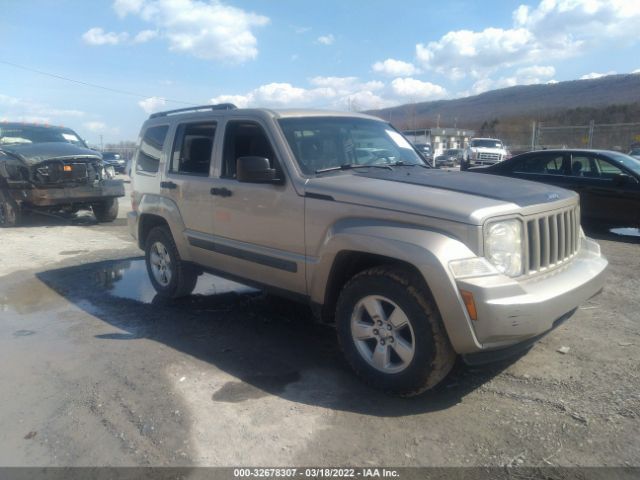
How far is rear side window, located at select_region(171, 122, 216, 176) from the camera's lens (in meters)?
4.95

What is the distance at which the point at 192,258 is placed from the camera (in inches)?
209

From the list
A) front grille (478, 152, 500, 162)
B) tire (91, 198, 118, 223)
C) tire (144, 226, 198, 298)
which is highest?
front grille (478, 152, 500, 162)

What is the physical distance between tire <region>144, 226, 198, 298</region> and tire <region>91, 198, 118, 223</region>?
18.7 ft

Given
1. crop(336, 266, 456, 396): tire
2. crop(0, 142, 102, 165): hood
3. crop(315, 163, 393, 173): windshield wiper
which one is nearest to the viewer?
crop(336, 266, 456, 396): tire

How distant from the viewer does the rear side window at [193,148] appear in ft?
16.2

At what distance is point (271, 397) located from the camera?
11.5 feet

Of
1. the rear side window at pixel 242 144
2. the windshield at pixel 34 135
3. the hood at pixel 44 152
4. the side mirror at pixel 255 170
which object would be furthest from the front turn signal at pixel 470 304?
the windshield at pixel 34 135

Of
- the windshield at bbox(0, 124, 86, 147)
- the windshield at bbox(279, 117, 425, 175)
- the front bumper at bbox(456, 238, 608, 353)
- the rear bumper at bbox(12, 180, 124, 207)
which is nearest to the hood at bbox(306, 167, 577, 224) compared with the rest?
the windshield at bbox(279, 117, 425, 175)

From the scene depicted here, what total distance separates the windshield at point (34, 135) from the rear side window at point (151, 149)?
6.70m

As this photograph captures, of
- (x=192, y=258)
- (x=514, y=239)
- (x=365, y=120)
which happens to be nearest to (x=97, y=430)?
(x=192, y=258)

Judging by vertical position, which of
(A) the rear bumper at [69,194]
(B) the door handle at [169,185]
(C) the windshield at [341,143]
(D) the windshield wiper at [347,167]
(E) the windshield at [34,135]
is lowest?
(A) the rear bumper at [69,194]

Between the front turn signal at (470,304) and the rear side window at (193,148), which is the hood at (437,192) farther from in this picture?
the rear side window at (193,148)

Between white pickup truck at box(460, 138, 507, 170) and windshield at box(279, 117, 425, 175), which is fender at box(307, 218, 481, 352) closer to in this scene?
windshield at box(279, 117, 425, 175)

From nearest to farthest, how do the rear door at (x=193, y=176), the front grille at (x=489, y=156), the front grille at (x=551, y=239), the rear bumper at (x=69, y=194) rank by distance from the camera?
the front grille at (x=551, y=239) < the rear door at (x=193, y=176) < the rear bumper at (x=69, y=194) < the front grille at (x=489, y=156)
